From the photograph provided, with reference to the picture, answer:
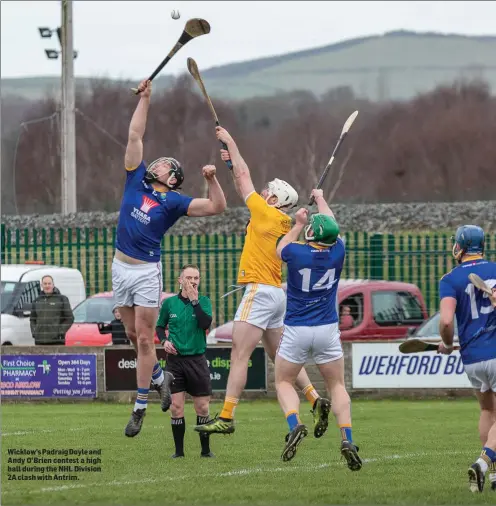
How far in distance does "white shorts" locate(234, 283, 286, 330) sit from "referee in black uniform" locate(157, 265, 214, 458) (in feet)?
1.61

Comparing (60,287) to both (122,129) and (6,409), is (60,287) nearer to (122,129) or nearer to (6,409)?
(6,409)

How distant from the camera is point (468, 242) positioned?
10633mm

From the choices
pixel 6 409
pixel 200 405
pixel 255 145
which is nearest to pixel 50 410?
pixel 6 409

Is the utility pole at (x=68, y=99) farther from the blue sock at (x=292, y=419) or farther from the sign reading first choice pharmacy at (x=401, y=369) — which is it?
the blue sock at (x=292, y=419)

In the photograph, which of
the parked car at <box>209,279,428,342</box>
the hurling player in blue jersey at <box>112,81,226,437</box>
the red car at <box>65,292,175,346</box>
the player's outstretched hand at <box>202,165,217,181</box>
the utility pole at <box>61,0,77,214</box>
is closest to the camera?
the player's outstretched hand at <box>202,165,217,181</box>

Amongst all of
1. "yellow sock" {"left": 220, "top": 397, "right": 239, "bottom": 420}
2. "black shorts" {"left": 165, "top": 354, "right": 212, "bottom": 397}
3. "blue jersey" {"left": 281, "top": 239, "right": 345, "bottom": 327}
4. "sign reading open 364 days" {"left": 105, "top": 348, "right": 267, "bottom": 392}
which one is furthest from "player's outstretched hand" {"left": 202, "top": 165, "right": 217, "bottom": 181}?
"sign reading open 364 days" {"left": 105, "top": 348, "right": 267, "bottom": 392}

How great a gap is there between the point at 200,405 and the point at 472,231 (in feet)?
12.3

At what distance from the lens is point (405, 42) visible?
45.6m

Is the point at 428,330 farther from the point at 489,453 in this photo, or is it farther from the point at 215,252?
the point at 489,453

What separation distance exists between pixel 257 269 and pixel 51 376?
9.62m

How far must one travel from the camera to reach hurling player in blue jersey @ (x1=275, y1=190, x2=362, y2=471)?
455 inches

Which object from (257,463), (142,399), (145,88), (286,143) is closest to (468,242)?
(257,463)

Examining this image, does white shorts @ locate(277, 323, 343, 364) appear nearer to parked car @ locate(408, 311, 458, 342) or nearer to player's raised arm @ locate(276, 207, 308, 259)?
player's raised arm @ locate(276, 207, 308, 259)

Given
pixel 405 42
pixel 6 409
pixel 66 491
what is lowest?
pixel 6 409
